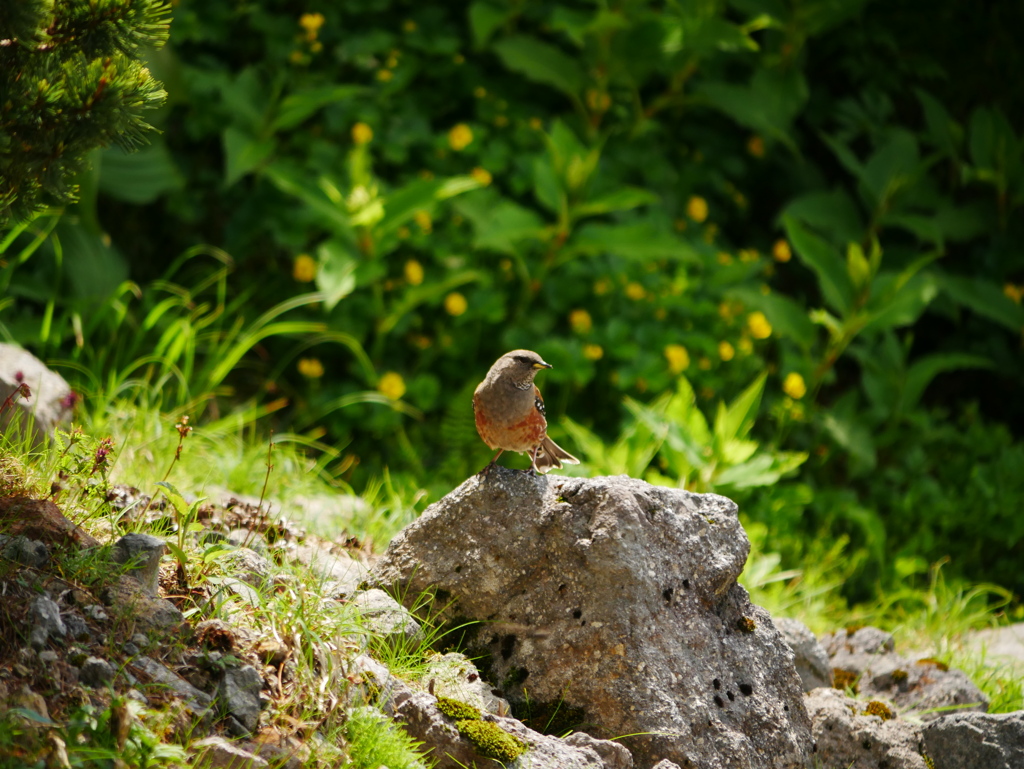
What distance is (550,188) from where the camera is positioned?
4711 millimetres

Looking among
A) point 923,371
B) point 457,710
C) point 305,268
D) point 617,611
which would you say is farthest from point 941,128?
point 457,710

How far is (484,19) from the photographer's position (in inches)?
204

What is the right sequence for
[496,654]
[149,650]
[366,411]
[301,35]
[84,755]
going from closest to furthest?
[84,755] < [149,650] < [496,654] < [366,411] < [301,35]

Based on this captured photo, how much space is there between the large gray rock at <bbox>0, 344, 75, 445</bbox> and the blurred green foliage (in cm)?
62

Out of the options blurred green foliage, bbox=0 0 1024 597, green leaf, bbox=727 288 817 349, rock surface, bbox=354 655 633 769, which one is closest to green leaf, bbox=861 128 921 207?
blurred green foliage, bbox=0 0 1024 597

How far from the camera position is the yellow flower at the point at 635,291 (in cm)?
494

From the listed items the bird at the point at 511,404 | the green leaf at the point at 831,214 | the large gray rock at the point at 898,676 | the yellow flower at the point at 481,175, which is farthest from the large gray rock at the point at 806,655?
the green leaf at the point at 831,214

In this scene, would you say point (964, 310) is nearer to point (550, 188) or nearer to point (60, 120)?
point (550, 188)

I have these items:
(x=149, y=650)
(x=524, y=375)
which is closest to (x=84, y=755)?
(x=149, y=650)

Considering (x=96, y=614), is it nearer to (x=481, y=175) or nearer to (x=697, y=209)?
(x=481, y=175)

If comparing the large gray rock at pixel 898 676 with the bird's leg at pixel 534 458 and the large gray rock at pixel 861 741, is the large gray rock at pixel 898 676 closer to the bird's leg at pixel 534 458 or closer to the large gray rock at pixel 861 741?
the large gray rock at pixel 861 741

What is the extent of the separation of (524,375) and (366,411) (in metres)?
2.12

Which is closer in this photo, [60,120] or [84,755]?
[84,755]

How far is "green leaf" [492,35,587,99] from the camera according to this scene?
5215mm
